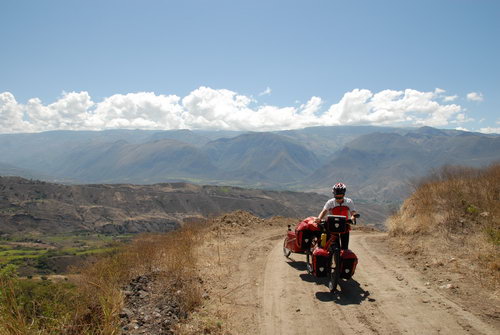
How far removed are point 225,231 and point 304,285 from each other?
8.18 metres

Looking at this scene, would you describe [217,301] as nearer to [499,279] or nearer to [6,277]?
[6,277]

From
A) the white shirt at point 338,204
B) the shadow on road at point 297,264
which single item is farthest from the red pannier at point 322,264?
the shadow on road at point 297,264

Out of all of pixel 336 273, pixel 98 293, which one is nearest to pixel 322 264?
pixel 336 273

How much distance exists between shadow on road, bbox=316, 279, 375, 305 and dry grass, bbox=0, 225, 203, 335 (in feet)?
9.31

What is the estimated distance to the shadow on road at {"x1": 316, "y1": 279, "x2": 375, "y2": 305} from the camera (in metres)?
7.41

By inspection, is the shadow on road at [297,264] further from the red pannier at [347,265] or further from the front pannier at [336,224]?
the front pannier at [336,224]

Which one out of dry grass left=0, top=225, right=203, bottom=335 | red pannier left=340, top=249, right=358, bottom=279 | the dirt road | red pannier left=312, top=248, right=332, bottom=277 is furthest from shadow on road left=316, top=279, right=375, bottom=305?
dry grass left=0, top=225, right=203, bottom=335

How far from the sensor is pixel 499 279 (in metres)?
7.52

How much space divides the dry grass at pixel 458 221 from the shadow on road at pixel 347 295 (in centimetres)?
267

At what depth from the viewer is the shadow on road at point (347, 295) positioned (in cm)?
741

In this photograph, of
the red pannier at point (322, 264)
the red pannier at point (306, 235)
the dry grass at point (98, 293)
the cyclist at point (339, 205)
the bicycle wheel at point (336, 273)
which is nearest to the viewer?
the dry grass at point (98, 293)

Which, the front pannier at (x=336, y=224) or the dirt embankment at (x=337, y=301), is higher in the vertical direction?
the front pannier at (x=336, y=224)

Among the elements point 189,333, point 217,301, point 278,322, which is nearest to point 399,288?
point 278,322

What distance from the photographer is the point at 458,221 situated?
11.7m
